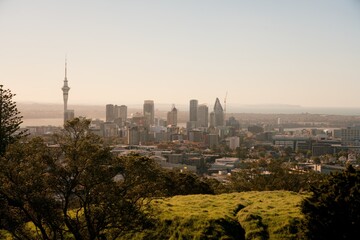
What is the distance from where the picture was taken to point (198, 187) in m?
17.3

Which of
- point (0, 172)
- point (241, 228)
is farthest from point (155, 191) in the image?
point (0, 172)

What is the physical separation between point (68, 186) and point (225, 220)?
336 centimetres

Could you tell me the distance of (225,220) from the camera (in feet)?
33.9

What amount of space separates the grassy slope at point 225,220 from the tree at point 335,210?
1.33 metres

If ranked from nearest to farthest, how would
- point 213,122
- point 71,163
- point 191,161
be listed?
point 71,163
point 191,161
point 213,122

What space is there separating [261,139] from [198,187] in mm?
86895

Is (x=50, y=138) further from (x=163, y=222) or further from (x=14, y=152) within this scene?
(x=163, y=222)

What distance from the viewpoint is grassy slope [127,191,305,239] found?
9.97 metres

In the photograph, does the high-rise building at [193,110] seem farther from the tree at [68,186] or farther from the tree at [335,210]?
the tree at [335,210]

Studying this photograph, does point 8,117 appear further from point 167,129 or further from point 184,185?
point 167,129

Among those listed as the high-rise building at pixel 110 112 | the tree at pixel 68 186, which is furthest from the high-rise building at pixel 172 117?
the tree at pixel 68 186

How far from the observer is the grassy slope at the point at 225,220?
9.97m

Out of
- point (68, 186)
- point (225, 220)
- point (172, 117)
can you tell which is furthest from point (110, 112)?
point (68, 186)

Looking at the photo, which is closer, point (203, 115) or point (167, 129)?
point (167, 129)
